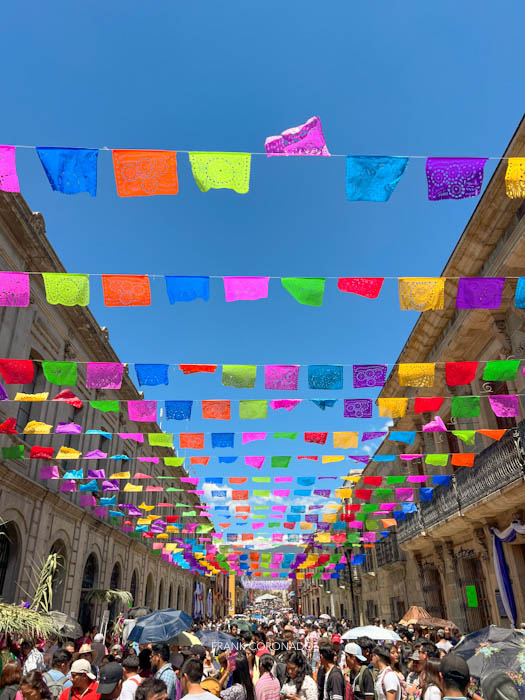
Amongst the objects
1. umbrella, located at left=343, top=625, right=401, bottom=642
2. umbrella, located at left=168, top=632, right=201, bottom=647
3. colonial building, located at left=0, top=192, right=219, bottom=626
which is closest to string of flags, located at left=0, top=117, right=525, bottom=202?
umbrella, located at left=343, top=625, right=401, bottom=642

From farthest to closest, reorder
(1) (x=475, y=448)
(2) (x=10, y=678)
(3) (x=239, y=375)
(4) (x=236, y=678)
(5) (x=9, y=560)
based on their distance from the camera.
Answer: (1) (x=475, y=448) → (5) (x=9, y=560) → (3) (x=239, y=375) → (4) (x=236, y=678) → (2) (x=10, y=678)

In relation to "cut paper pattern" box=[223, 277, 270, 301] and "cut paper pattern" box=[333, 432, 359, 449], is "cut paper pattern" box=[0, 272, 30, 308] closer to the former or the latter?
"cut paper pattern" box=[223, 277, 270, 301]

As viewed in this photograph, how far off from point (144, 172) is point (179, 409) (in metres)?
6.61

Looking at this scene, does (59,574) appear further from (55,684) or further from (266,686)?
(266,686)

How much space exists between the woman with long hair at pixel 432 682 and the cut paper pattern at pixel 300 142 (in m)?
5.57

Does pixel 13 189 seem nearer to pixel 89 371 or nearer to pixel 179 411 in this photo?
pixel 89 371

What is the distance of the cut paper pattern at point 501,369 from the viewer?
10.3 metres

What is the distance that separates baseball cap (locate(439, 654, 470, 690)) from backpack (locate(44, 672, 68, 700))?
4.67 metres

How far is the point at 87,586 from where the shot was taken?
65.1ft

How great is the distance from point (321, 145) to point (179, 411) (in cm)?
751

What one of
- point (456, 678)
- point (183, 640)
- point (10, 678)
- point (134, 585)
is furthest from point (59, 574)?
point (456, 678)

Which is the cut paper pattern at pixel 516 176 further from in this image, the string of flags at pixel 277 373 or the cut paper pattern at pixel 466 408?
the cut paper pattern at pixel 466 408

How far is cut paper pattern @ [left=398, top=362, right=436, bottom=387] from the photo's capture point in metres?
10.9

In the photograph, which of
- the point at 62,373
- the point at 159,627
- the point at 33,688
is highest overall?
the point at 62,373
